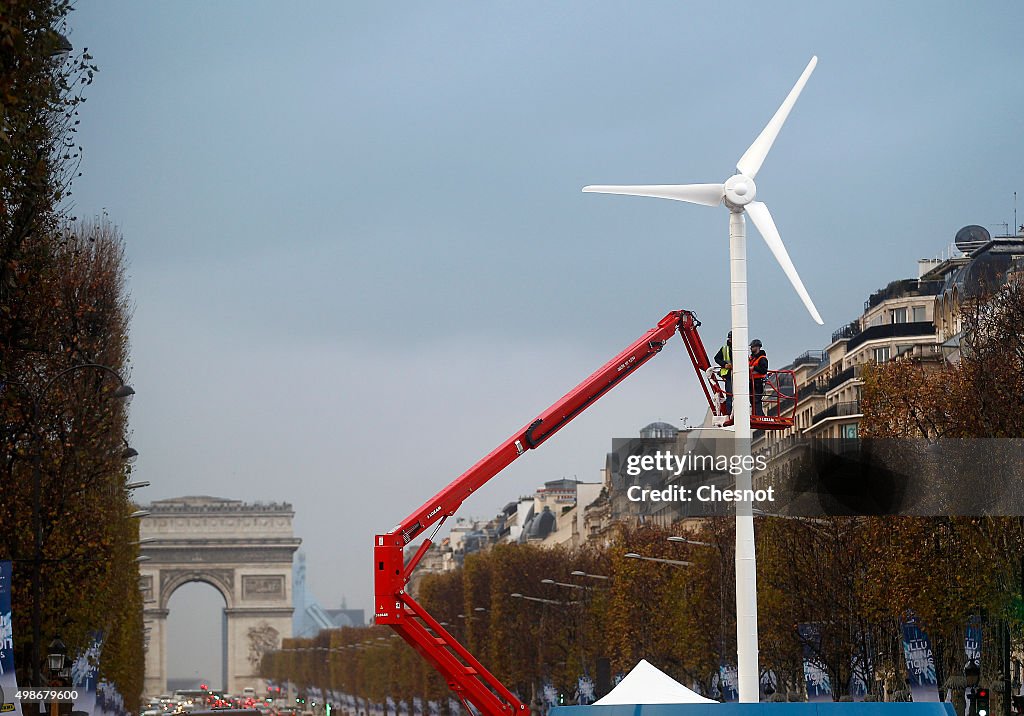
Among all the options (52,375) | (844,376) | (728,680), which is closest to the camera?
(52,375)

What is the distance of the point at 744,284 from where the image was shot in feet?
103

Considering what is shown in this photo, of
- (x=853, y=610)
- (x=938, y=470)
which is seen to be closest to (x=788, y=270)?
(x=938, y=470)

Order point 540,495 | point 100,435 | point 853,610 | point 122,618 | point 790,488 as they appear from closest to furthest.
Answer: point 790,488
point 100,435
point 853,610
point 122,618
point 540,495

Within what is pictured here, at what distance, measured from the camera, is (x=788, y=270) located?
32594 millimetres

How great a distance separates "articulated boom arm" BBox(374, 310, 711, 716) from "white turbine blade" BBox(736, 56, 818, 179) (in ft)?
8.98

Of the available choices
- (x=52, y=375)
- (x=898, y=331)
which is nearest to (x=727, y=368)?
(x=52, y=375)

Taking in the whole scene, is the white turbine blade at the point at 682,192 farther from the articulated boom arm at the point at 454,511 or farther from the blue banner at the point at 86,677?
the blue banner at the point at 86,677

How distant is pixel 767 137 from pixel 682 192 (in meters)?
1.86

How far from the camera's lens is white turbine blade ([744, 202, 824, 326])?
105 ft

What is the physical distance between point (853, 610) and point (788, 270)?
3598 cm

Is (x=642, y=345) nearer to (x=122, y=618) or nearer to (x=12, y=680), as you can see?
(x=12, y=680)

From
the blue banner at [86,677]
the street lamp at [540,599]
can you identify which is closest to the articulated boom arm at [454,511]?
the blue banner at [86,677]

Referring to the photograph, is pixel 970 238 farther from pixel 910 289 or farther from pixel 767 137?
pixel 767 137

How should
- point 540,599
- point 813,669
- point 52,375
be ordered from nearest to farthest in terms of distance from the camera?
point 52,375 → point 813,669 → point 540,599
